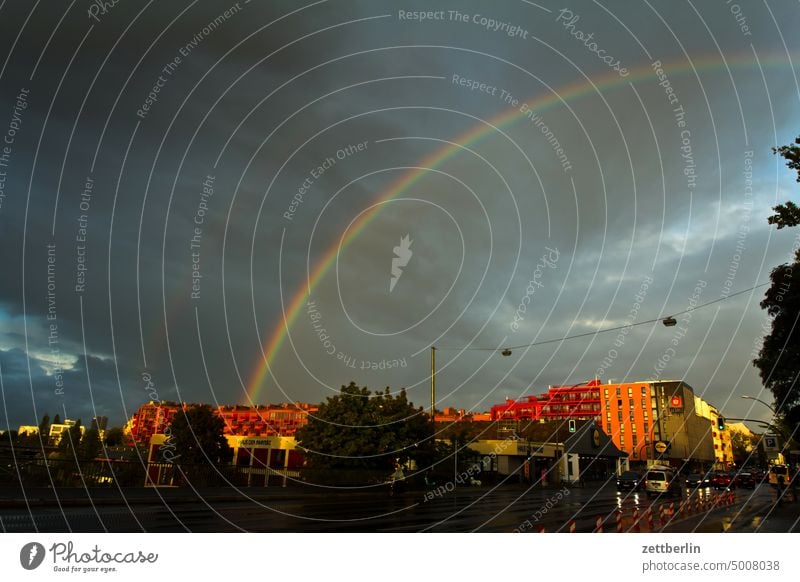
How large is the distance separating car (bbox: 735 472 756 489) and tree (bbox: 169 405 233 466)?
56919mm

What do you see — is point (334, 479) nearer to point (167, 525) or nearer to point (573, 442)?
point (167, 525)

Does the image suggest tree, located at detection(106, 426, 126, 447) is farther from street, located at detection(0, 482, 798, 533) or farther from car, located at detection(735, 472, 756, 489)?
car, located at detection(735, 472, 756, 489)

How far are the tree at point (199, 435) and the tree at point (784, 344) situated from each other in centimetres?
3947

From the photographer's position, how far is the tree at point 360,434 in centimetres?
4109

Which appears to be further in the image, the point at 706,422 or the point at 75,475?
the point at 706,422

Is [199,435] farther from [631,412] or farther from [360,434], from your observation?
[631,412]

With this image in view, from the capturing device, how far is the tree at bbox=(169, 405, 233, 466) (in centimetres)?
4625

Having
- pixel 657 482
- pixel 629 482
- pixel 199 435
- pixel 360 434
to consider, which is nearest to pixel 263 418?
pixel 199 435

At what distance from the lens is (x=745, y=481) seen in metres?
63.0

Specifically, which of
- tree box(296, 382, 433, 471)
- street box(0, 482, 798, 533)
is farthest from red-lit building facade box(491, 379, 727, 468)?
street box(0, 482, 798, 533)

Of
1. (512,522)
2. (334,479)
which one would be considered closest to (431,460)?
(334,479)

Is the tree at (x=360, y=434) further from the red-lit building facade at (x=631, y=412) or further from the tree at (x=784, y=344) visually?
the red-lit building facade at (x=631, y=412)
